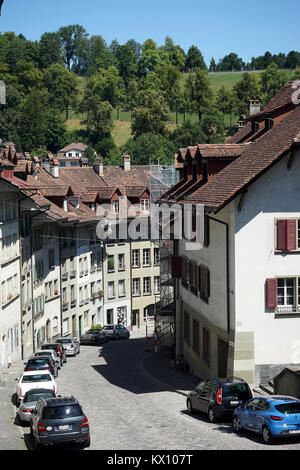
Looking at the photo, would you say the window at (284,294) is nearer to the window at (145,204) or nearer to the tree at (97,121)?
the window at (145,204)

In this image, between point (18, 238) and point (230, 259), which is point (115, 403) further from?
point (18, 238)

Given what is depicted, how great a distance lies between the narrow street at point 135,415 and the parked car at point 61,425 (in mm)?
1008

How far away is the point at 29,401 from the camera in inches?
1307

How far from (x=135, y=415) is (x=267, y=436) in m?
9.14

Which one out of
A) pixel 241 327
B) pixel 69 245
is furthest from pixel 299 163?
pixel 69 245

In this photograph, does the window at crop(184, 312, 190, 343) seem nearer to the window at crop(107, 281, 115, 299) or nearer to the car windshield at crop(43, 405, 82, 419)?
the car windshield at crop(43, 405, 82, 419)

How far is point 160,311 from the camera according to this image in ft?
180

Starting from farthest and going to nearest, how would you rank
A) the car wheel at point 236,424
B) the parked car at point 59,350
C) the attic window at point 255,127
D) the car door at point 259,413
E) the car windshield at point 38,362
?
the parked car at point 59,350 → the attic window at point 255,127 → the car windshield at point 38,362 → the car wheel at point 236,424 → the car door at point 259,413

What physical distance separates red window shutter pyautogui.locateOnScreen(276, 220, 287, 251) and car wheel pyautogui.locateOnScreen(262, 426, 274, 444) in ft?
38.3

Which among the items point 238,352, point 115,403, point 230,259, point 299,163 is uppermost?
point 299,163

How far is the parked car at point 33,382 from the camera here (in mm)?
36156

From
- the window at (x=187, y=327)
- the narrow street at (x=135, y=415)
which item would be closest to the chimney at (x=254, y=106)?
the window at (x=187, y=327)
